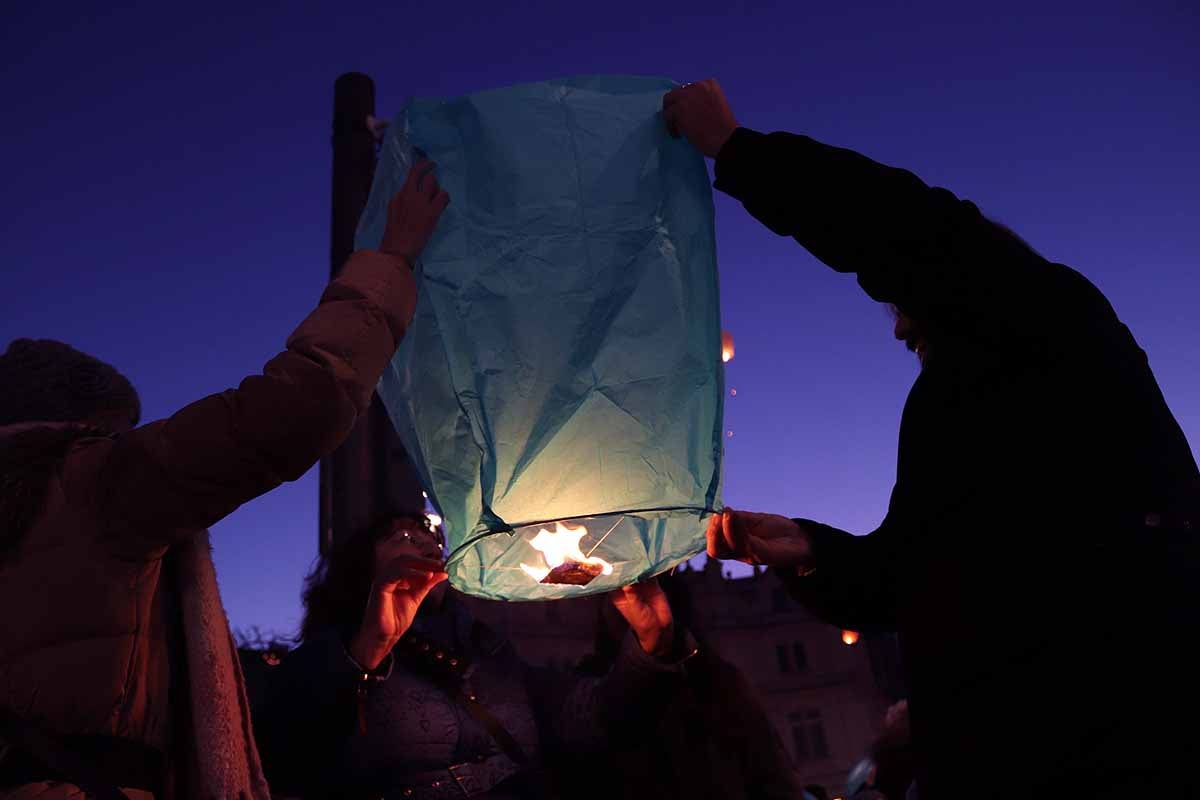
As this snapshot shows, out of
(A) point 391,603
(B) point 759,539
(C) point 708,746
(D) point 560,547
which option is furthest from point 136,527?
(C) point 708,746

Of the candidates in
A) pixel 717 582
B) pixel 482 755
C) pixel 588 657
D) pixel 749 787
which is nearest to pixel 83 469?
pixel 482 755

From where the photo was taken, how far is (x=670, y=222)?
5.98 ft

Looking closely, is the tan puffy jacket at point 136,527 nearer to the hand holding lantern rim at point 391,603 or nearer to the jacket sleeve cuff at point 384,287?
the jacket sleeve cuff at point 384,287

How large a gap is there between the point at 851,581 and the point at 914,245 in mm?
758

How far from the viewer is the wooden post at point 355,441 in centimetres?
527

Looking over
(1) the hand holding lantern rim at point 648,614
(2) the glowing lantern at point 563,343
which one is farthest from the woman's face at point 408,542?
(2) the glowing lantern at point 563,343

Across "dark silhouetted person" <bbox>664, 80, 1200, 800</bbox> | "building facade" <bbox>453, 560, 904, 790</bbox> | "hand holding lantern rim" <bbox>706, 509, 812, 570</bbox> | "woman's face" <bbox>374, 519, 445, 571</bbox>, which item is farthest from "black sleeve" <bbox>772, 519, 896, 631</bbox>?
"building facade" <bbox>453, 560, 904, 790</bbox>

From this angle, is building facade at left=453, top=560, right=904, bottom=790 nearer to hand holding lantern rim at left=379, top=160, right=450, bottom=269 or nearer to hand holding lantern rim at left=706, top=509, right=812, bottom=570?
hand holding lantern rim at left=706, top=509, right=812, bottom=570

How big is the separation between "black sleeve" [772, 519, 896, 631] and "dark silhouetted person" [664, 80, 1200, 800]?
0.19 metres

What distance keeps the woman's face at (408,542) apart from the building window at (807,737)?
3171cm

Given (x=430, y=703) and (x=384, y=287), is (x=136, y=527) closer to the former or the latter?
(x=384, y=287)

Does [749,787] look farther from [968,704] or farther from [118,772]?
[118,772]

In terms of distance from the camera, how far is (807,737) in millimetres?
31969

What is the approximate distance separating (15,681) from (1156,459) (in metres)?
1.75
